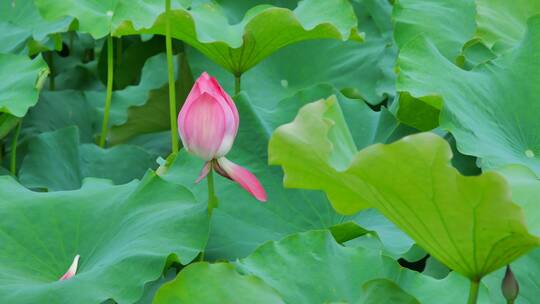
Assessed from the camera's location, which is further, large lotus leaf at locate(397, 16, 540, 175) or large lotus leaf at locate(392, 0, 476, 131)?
large lotus leaf at locate(392, 0, 476, 131)

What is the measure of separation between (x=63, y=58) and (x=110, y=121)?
1.60 ft

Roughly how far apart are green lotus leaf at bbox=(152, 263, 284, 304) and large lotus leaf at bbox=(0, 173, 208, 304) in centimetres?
17

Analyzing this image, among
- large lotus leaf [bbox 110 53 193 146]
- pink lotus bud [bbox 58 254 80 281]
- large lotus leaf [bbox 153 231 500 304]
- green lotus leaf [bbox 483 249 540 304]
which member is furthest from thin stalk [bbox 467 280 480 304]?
large lotus leaf [bbox 110 53 193 146]

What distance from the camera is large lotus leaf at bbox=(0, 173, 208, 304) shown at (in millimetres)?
1216

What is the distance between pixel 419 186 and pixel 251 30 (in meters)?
0.82

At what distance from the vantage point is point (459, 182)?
3.00 feet

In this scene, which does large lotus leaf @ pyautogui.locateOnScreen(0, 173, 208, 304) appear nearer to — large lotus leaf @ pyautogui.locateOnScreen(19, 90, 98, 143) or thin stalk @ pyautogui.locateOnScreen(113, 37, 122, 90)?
large lotus leaf @ pyautogui.locateOnScreen(19, 90, 98, 143)

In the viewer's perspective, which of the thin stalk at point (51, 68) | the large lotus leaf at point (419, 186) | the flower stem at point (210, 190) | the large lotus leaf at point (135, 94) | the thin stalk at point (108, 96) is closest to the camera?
the large lotus leaf at point (419, 186)

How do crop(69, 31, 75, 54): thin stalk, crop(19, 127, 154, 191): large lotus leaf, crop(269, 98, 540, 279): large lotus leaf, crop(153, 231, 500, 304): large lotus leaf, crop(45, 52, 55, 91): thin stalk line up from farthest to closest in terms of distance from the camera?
crop(69, 31, 75, 54): thin stalk
crop(45, 52, 55, 91): thin stalk
crop(19, 127, 154, 191): large lotus leaf
crop(153, 231, 500, 304): large lotus leaf
crop(269, 98, 540, 279): large lotus leaf

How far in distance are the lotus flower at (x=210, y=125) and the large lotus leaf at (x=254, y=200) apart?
0.22 m

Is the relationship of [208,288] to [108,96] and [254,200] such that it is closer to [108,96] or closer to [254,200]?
[254,200]

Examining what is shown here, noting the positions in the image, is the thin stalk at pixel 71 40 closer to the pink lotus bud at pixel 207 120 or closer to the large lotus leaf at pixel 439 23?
the large lotus leaf at pixel 439 23

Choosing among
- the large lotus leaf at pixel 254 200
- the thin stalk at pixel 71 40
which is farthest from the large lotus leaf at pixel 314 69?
the thin stalk at pixel 71 40

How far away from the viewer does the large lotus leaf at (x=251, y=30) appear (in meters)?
1.69
